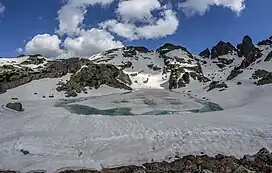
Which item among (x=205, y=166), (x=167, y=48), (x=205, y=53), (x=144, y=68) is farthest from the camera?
(x=205, y=53)

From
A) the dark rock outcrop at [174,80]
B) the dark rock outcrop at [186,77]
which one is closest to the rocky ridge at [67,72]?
the dark rock outcrop at [174,80]

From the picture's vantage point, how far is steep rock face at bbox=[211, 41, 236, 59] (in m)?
140

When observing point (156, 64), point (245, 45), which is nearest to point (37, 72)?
point (156, 64)

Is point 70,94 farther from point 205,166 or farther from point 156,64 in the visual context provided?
point 156,64

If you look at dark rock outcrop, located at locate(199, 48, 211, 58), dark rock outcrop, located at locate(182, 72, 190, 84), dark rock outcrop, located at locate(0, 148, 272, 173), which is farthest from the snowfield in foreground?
dark rock outcrop, located at locate(199, 48, 211, 58)

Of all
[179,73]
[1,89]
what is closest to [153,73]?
[179,73]

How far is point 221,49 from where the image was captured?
14238cm

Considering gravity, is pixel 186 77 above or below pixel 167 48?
below

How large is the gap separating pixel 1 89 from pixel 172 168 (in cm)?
4418

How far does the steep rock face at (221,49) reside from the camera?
14025 centimetres

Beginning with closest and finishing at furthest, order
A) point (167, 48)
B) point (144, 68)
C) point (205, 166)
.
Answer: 1. point (205, 166)
2. point (144, 68)
3. point (167, 48)

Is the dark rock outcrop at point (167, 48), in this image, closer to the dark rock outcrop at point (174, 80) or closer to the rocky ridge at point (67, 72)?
the dark rock outcrop at point (174, 80)

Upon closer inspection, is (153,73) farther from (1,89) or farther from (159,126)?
(159,126)

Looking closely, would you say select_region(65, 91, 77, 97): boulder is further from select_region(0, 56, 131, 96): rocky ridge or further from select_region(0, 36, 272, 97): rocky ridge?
select_region(0, 56, 131, 96): rocky ridge
